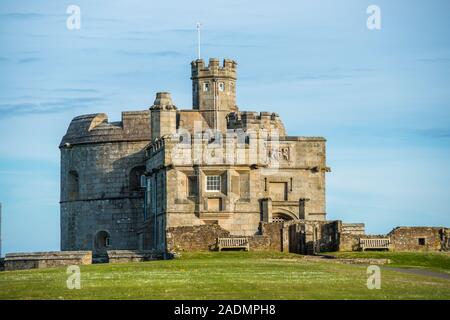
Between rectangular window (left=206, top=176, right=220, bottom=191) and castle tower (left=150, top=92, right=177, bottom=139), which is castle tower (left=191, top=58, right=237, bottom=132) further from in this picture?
rectangular window (left=206, top=176, right=220, bottom=191)

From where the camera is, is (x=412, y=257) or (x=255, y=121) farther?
(x=255, y=121)

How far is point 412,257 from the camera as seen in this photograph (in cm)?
6347

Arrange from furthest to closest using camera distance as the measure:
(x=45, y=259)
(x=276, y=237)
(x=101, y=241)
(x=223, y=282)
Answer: (x=101, y=241), (x=276, y=237), (x=45, y=259), (x=223, y=282)

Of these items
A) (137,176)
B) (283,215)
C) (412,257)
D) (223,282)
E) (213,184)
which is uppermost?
(137,176)

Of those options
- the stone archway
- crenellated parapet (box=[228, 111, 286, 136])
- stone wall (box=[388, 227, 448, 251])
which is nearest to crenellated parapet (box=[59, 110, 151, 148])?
crenellated parapet (box=[228, 111, 286, 136])

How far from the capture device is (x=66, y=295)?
4269 centimetres

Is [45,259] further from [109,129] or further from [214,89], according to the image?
[214,89]

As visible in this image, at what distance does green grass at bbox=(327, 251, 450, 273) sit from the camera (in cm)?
6088

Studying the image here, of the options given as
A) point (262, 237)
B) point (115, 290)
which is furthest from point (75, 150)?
point (115, 290)

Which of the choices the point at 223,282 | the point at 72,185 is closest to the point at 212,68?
the point at 72,185

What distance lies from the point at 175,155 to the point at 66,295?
36.2 m

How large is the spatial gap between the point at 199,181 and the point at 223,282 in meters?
32.4

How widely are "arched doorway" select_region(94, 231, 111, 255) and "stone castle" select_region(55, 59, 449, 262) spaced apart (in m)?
0.07

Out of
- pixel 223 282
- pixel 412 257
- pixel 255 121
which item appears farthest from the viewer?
pixel 255 121
